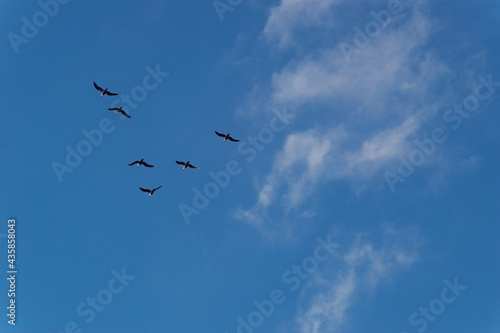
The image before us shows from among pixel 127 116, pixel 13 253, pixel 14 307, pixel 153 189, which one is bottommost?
pixel 14 307

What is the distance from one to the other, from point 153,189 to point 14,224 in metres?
→ 25.1

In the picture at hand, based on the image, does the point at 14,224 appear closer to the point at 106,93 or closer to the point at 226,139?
the point at 106,93

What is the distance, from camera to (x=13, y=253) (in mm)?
80938

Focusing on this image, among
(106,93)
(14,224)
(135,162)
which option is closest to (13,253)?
(14,224)

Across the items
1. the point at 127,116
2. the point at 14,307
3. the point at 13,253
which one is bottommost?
the point at 14,307

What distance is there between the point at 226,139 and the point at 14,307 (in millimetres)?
46291

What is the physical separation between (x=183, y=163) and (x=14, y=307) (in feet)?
124

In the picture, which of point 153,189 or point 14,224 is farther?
point 153,189

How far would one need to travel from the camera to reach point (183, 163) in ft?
318

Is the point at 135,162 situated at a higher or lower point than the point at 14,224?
higher

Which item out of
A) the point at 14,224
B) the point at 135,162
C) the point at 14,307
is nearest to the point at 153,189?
the point at 135,162

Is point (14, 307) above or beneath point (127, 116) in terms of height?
beneath

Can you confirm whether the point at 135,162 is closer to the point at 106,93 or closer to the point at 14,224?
the point at 106,93

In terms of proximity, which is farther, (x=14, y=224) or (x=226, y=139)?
(x=226, y=139)
